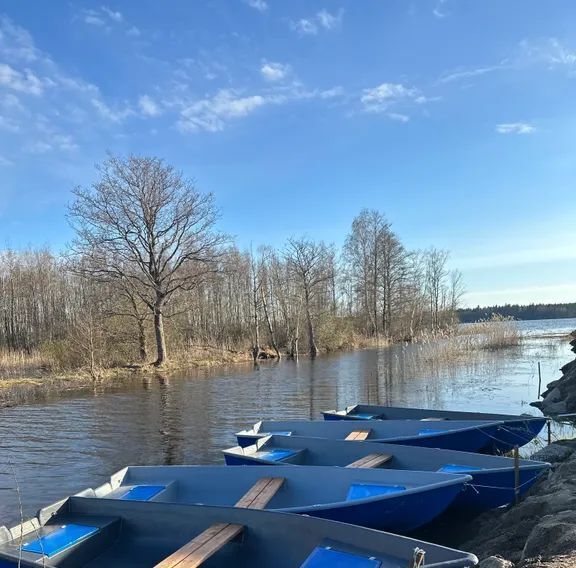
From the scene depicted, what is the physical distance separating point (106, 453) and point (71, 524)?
6.23m

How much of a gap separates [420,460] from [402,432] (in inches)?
97.3

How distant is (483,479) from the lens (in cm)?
697

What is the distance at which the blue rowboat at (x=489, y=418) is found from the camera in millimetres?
9859

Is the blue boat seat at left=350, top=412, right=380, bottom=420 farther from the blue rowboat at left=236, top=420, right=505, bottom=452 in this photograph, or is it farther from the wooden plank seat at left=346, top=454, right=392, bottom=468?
the wooden plank seat at left=346, top=454, right=392, bottom=468

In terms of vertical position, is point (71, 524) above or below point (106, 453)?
above

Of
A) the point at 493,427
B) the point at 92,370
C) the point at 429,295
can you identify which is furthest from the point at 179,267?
the point at 429,295

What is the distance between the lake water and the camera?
35.6 feet

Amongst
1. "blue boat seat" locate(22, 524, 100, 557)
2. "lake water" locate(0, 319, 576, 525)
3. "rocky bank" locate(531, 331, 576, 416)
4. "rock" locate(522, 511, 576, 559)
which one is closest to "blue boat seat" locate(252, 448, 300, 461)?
"lake water" locate(0, 319, 576, 525)

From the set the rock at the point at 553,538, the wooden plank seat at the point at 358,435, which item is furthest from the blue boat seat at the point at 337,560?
the wooden plank seat at the point at 358,435

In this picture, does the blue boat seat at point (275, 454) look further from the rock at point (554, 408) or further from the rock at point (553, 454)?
the rock at point (554, 408)

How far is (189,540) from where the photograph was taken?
5.43m

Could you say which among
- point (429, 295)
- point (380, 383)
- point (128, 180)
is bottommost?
point (380, 383)

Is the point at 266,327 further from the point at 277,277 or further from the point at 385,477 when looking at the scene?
the point at 385,477

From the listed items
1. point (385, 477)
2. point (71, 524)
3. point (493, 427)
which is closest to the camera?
point (71, 524)
